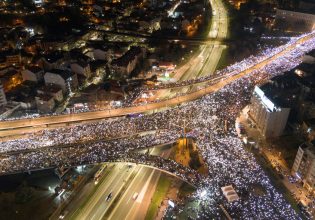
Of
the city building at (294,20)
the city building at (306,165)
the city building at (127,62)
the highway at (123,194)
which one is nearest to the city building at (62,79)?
the city building at (127,62)

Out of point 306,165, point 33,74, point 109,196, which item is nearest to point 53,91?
point 33,74

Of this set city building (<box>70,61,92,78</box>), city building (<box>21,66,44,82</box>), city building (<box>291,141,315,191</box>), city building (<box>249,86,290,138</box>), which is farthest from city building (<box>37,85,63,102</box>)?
city building (<box>291,141,315,191</box>)

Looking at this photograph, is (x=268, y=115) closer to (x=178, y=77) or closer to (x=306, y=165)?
(x=306, y=165)

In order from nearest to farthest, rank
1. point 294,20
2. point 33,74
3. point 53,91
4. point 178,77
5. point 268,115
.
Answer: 1. point 268,115
2. point 53,91
3. point 33,74
4. point 178,77
5. point 294,20

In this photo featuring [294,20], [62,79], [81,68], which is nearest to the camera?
[62,79]

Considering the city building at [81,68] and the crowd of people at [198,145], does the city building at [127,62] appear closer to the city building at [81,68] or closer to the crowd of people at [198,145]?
the city building at [81,68]

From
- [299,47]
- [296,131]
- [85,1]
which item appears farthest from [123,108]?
[85,1]

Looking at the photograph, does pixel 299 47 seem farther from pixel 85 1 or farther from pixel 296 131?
pixel 85 1
